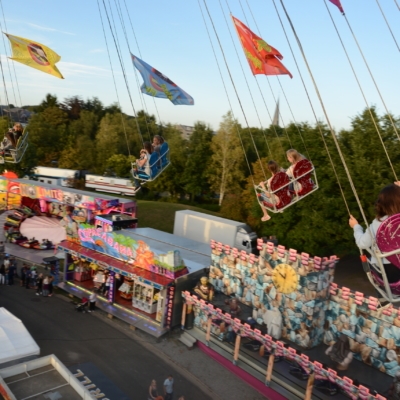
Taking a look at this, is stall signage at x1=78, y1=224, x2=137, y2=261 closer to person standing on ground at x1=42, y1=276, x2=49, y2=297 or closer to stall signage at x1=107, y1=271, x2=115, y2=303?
stall signage at x1=107, y1=271, x2=115, y2=303

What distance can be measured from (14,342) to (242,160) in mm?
34590

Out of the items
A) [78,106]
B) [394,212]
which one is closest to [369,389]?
[394,212]

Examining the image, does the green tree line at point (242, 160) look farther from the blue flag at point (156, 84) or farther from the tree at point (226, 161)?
the blue flag at point (156, 84)

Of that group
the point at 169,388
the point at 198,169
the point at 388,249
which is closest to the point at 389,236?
the point at 388,249

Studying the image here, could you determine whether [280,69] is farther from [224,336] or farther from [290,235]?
[290,235]

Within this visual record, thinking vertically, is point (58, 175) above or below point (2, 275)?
above

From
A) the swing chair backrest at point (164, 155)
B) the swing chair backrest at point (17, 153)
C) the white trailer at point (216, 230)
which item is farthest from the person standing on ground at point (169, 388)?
the white trailer at point (216, 230)

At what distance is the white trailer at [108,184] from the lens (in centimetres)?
4569

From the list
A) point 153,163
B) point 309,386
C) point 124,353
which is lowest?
point 124,353

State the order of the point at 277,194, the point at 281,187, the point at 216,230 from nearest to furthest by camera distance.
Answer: the point at 281,187, the point at 277,194, the point at 216,230

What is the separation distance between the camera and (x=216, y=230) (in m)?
25.0

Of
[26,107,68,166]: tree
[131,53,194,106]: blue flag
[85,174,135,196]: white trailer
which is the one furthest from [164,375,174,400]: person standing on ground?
[26,107,68,166]: tree

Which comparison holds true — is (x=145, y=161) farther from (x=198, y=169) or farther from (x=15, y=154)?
(x=198, y=169)

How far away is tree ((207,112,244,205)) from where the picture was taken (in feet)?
139
